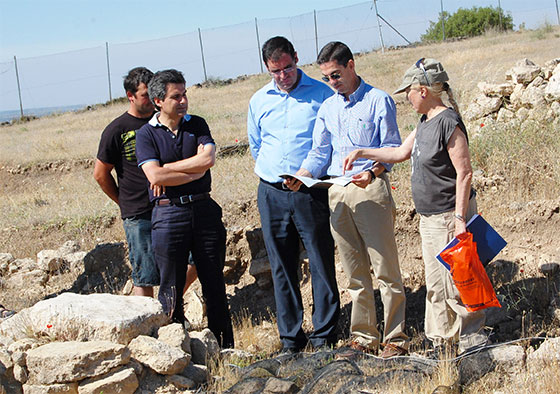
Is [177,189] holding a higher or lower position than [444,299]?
higher

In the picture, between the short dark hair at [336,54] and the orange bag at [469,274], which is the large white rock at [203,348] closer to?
the orange bag at [469,274]

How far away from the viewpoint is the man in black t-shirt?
560cm

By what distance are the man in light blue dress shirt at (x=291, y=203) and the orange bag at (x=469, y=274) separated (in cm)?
120

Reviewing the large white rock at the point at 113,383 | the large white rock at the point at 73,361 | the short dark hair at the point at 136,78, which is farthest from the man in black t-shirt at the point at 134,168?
the large white rock at the point at 113,383

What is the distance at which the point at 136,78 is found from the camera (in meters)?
5.57

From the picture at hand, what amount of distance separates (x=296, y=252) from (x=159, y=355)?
55.3 inches

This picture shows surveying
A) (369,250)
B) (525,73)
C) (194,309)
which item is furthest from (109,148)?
(525,73)

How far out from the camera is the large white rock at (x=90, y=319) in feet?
15.8

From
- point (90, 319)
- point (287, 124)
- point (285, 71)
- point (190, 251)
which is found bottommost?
point (90, 319)

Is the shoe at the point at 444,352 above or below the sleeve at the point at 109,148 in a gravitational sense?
below

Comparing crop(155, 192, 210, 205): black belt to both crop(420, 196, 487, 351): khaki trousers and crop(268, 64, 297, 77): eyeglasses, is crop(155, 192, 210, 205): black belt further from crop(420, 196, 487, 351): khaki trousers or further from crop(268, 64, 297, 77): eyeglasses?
crop(420, 196, 487, 351): khaki trousers

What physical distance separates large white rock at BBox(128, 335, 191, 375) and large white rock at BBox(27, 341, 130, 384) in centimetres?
13

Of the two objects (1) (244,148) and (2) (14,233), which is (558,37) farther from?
(2) (14,233)

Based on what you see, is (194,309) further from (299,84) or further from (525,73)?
(525,73)
